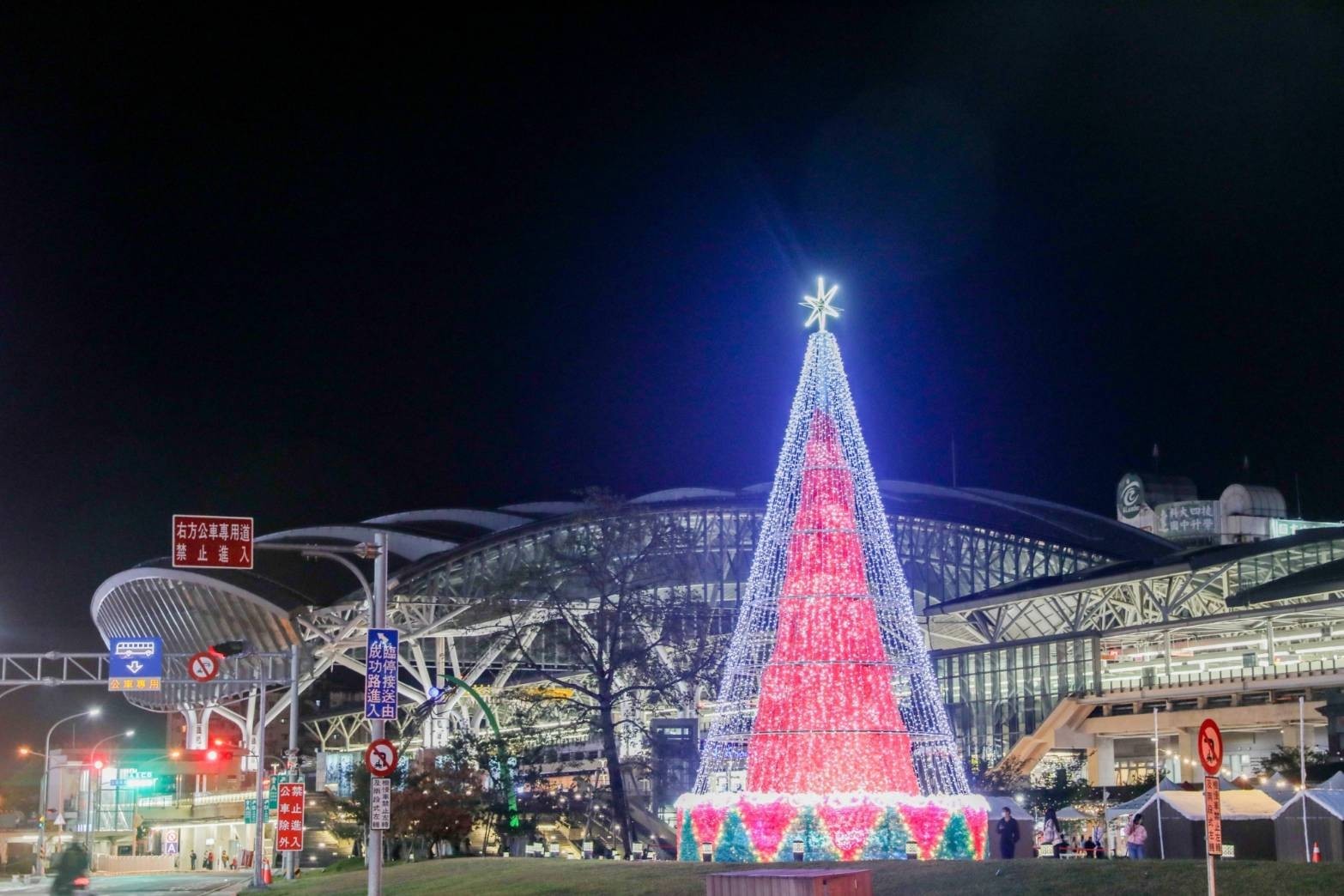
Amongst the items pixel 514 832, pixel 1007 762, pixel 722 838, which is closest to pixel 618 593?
pixel 514 832

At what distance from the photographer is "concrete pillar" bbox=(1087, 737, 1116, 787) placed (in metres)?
77.6

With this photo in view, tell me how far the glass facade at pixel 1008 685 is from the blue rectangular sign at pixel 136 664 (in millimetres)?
39549

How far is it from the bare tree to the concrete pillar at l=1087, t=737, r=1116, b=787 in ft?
114

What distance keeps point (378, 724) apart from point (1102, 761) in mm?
56996

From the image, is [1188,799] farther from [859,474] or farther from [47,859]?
[47,859]

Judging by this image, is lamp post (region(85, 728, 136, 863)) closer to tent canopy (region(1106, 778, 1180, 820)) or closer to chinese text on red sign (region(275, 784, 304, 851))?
chinese text on red sign (region(275, 784, 304, 851))

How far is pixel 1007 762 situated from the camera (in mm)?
71625

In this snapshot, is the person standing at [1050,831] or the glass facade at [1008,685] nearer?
the person standing at [1050,831]

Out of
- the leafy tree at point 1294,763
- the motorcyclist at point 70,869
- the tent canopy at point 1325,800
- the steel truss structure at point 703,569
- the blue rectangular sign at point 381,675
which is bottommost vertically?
the motorcyclist at point 70,869

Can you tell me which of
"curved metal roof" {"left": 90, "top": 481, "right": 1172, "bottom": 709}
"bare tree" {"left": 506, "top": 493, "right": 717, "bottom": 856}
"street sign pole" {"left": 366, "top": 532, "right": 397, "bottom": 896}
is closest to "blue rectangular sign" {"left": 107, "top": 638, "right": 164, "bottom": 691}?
"bare tree" {"left": 506, "top": 493, "right": 717, "bottom": 856}

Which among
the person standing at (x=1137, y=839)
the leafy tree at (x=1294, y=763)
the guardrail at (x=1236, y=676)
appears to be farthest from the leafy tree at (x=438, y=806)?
the guardrail at (x=1236, y=676)

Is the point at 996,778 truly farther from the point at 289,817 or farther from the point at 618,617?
the point at 289,817

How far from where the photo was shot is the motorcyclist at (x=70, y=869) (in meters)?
27.4

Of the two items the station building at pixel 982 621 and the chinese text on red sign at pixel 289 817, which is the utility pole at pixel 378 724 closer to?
the chinese text on red sign at pixel 289 817
